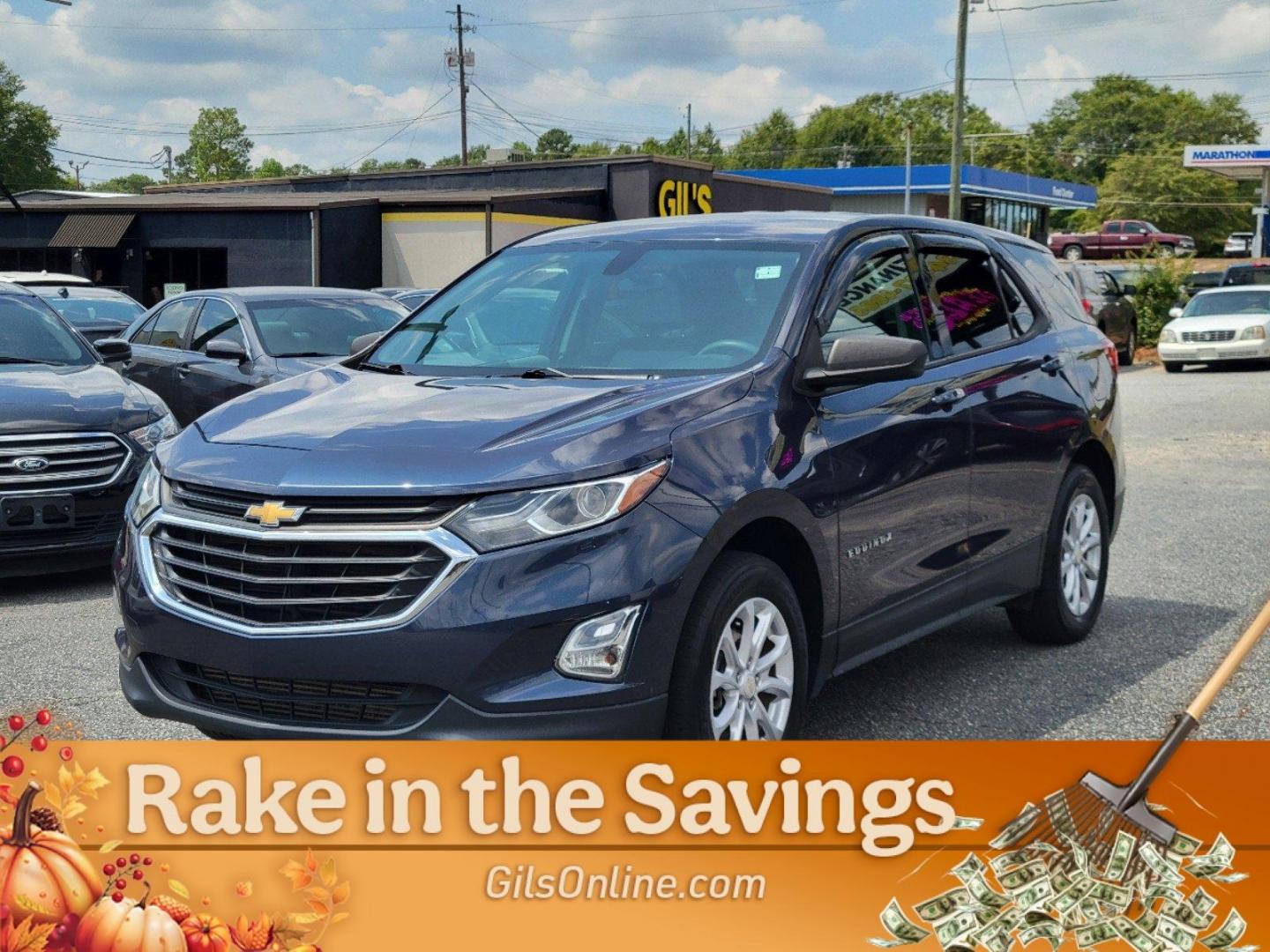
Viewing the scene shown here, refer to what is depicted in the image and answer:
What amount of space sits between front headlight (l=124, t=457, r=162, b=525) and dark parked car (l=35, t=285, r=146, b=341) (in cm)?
1254

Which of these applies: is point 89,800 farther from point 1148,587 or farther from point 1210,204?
point 1210,204

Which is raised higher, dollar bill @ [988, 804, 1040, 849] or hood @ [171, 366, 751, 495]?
hood @ [171, 366, 751, 495]

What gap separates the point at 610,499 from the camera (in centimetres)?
367

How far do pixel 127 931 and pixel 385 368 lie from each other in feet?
7.92

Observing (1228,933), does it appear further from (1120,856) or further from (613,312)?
(613,312)

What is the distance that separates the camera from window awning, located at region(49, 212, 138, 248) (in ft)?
123

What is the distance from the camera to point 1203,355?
81.7 ft

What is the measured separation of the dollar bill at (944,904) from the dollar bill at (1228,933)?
48 centimetres

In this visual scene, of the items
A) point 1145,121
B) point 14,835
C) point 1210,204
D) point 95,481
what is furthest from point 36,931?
point 1145,121

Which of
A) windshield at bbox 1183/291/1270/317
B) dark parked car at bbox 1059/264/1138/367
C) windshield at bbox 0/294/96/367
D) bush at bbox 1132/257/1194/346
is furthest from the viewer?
bush at bbox 1132/257/1194/346

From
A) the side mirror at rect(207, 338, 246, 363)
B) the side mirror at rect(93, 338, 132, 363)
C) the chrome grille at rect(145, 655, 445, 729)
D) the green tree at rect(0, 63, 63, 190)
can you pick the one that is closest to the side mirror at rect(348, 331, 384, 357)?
the chrome grille at rect(145, 655, 445, 729)

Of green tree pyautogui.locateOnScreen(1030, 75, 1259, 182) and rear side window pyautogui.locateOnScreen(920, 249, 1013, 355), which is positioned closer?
rear side window pyautogui.locateOnScreen(920, 249, 1013, 355)

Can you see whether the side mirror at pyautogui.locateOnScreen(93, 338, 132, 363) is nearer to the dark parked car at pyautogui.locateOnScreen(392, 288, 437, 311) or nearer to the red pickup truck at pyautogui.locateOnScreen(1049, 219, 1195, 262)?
the dark parked car at pyautogui.locateOnScreen(392, 288, 437, 311)

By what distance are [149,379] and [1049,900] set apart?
1012 centimetres
